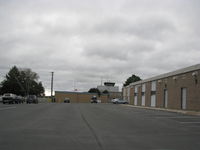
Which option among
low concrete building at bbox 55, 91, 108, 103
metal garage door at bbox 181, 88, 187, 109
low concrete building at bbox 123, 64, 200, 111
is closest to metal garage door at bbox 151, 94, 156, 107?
low concrete building at bbox 123, 64, 200, 111

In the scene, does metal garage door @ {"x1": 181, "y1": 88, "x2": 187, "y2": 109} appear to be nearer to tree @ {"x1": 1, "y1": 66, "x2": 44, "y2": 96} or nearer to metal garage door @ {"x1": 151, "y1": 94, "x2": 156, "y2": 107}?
metal garage door @ {"x1": 151, "y1": 94, "x2": 156, "y2": 107}

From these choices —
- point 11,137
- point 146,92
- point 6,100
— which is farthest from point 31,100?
point 11,137

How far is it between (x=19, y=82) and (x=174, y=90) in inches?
2888

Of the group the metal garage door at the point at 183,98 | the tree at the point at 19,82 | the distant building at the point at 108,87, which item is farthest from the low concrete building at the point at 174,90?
the distant building at the point at 108,87

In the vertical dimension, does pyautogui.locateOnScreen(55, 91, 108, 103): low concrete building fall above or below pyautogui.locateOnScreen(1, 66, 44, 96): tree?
below

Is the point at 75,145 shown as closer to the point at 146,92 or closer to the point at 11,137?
the point at 11,137

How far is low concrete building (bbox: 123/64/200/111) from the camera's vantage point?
35625 mm

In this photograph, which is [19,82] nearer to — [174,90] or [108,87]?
[108,87]

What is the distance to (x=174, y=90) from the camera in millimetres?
42375

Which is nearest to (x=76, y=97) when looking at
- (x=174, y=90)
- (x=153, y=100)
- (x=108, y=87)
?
(x=108, y=87)

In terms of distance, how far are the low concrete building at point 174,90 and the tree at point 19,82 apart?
176 feet

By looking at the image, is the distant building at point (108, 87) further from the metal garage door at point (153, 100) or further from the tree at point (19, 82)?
the metal garage door at point (153, 100)

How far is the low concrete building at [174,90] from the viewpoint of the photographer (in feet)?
117

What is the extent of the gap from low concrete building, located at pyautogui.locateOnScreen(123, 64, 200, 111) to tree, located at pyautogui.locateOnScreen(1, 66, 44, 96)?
176 ft
